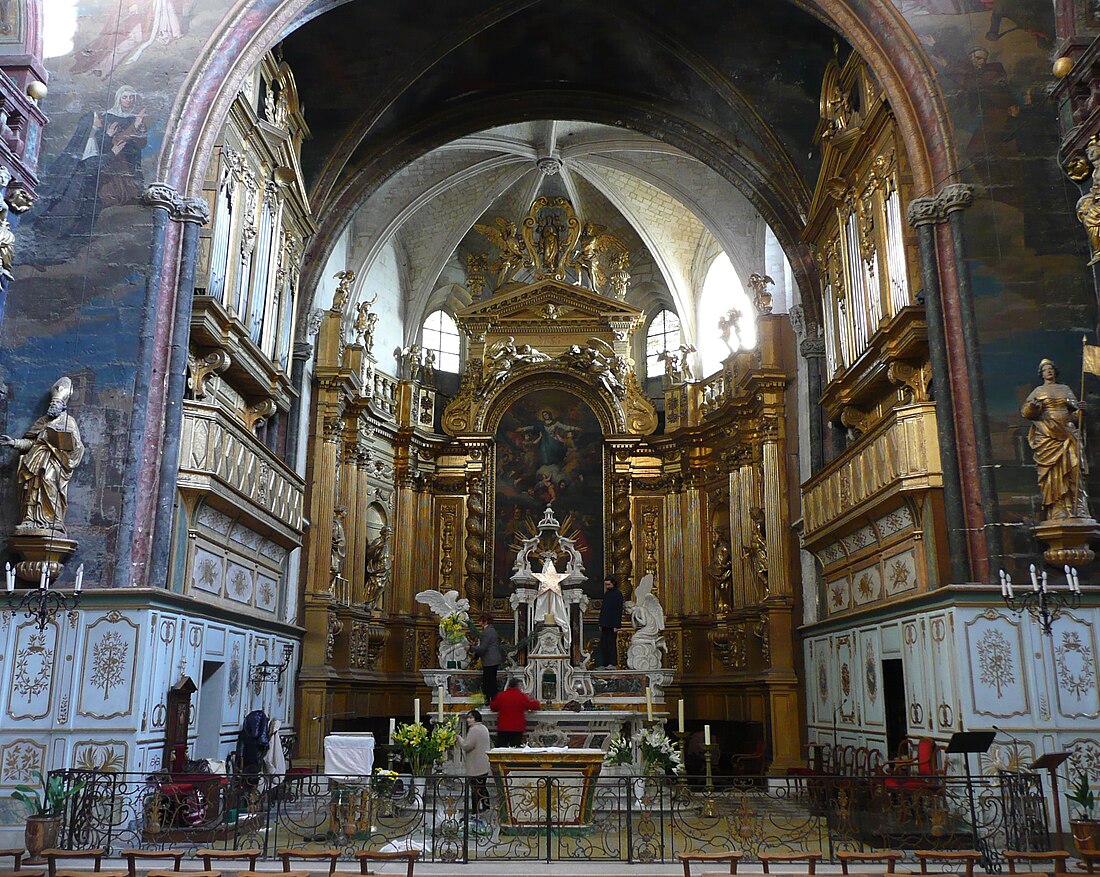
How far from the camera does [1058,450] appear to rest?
11.8 m

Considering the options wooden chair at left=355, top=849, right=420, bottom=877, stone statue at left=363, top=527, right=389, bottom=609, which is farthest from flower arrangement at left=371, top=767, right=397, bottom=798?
stone statue at left=363, top=527, right=389, bottom=609

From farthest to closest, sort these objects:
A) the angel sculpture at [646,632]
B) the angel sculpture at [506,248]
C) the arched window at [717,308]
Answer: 1. the angel sculpture at [506,248]
2. the arched window at [717,308]
3. the angel sculpture at [646,632]

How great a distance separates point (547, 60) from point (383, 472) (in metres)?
9.55

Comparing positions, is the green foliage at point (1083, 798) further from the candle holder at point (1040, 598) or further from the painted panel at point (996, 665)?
the candle holder at point (1040, 598)

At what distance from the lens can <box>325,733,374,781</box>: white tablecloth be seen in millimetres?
13258

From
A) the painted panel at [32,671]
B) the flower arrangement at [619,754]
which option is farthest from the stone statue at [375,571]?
the painted panel at [32,671]

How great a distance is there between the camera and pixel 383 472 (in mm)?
23516

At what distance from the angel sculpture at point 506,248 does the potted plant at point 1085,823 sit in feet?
61.2

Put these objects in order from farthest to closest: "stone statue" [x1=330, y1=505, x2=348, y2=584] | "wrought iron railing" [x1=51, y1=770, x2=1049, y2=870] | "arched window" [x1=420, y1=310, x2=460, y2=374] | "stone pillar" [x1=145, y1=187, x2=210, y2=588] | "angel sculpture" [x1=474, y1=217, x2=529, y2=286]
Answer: "arched window" [x1=420, y1=310, x2=460, y2=374], "angel sculpture" [x1=474, y1=217, x2=529, y2=286], "stone statue" [x1=330, y1=505, x2=348, y2=584], "stone pillar" [x1=145, y1=187, x2=210, y2=588], "wrought iron railing" [x1=51, y1=770, x2=1049, y2=870]

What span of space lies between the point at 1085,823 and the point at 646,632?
33.3 feet

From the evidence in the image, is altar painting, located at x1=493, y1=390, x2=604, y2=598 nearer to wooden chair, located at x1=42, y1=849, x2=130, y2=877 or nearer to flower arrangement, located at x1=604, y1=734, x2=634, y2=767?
flower arrangement, located at x1=604, y1=734, x2=634, y2=767

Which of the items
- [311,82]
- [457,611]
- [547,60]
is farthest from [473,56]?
[457,611]

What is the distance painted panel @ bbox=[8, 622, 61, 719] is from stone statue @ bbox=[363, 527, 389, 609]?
33.5ft

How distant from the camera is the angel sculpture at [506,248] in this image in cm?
2636
